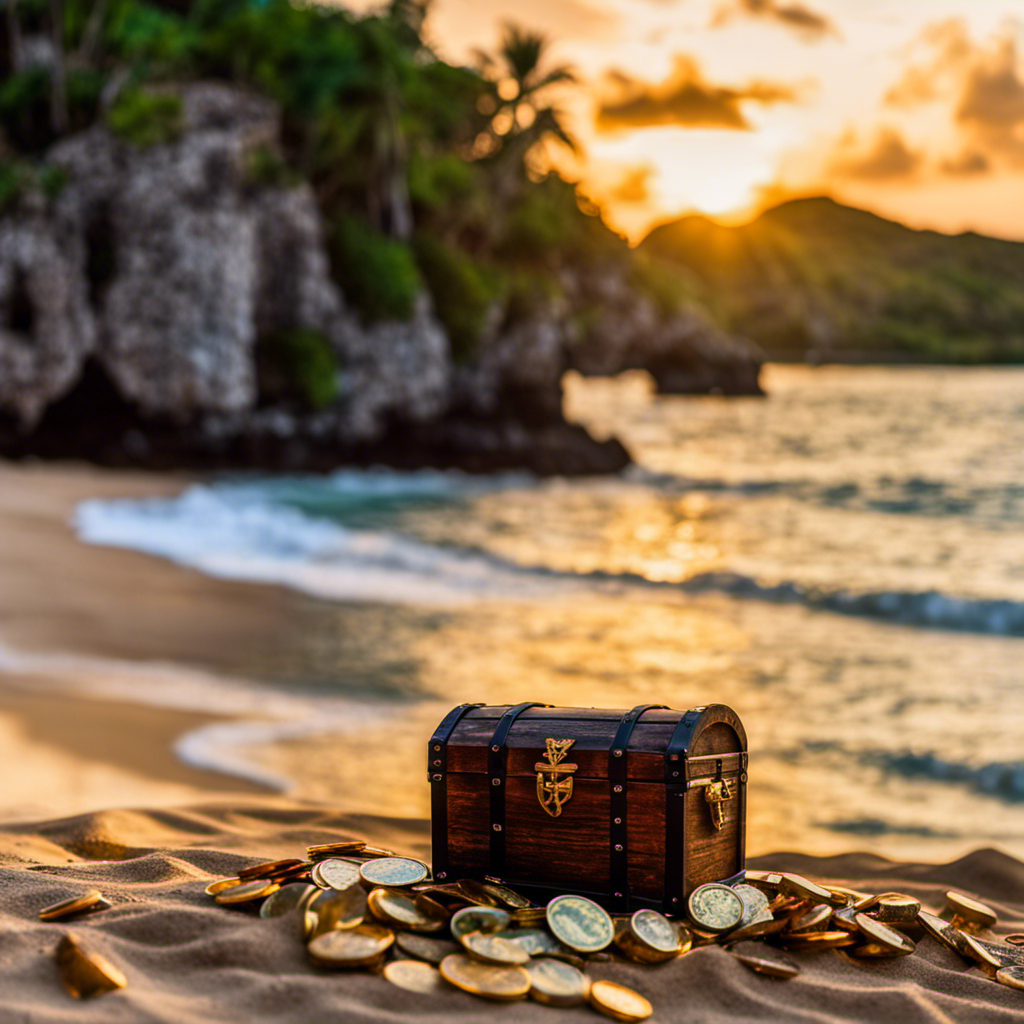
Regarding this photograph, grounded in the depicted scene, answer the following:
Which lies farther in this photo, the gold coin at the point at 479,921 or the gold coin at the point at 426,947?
the gold coin at the point at 479,921

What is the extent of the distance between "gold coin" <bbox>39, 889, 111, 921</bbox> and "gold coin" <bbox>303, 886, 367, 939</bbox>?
0.66 m

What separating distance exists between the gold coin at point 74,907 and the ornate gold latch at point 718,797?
192cm

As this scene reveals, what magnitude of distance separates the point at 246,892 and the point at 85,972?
2.25 feet

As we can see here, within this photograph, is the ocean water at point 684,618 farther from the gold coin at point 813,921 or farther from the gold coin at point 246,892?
the gold coin at point 246,892

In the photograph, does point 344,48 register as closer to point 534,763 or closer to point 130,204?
point 130,204

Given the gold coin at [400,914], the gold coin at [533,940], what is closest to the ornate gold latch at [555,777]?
the gold coin at [533,940]

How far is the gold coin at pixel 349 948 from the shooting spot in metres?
2.88

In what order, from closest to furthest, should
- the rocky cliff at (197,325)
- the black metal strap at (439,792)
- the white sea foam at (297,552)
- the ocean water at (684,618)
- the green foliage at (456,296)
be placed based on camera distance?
the black metal strap at (439,792), the ocean water at (684,618), the white sea foam at (297,552), the rocky cliff at (197,325), the green foliage at (456,296)

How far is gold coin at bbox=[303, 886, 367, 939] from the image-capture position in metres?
3.05

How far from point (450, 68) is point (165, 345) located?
693 inches

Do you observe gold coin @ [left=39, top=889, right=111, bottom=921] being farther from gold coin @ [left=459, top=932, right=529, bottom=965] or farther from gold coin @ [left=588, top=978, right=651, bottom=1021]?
gold coin @ [left=588, top=978, right=651, bottom=1021]

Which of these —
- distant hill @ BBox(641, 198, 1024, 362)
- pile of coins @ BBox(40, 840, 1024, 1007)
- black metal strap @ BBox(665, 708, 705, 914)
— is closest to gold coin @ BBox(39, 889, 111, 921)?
pile of coins @ BBox(40, 840, 1024, 1007)

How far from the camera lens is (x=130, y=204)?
25688 millimetres

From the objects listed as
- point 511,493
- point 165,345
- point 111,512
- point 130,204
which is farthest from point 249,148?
point 111,512
